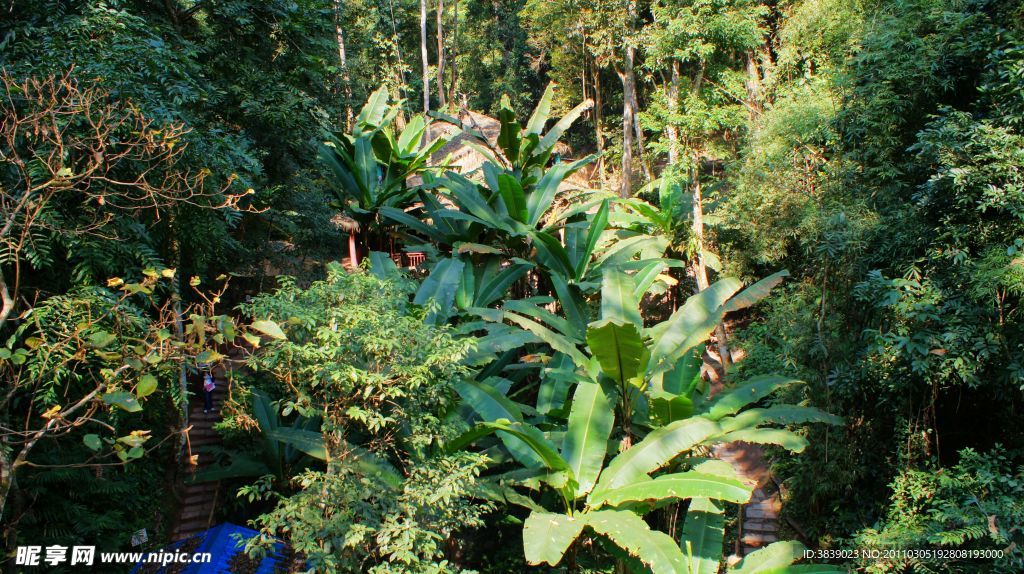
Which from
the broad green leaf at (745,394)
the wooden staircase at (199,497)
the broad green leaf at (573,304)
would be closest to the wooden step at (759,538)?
the broad green leaf at (745,394)

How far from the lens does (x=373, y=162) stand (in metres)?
9.98

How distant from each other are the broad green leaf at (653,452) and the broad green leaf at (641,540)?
31 centimetres

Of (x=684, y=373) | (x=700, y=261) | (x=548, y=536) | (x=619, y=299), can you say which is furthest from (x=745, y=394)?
(x=700, y=261)

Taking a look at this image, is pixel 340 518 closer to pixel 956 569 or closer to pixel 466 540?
pixel 466 540

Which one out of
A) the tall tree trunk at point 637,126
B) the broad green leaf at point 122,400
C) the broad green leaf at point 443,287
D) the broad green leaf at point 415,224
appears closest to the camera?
the broad green leaf at point 122,400

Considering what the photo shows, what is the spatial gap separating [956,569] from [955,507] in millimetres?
494

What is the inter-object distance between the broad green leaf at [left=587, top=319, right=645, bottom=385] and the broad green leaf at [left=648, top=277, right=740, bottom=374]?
389 millimetres

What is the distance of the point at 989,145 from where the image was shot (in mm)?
4680

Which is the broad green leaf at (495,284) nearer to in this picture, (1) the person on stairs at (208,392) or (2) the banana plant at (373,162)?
(2) the banana plant at (373,162)

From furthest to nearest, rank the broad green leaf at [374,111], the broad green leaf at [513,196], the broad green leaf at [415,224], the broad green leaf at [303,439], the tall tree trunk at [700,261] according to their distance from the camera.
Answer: the broad green leaf at [374,111] < the tall tree trunk at [700,261] < the broad green leaf at [415,224] < the broad green leaf at [513,196] < the broad green leaf at [303,439]

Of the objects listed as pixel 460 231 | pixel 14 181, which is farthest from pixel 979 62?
pixel 14 181

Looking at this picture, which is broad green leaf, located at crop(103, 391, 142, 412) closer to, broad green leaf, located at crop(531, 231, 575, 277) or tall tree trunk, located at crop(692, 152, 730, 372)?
broad green leaf, located at crop(531, 231, 575, 277)

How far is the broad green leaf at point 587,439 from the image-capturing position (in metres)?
4.82

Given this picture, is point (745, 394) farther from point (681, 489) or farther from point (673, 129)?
point (673, 129)
